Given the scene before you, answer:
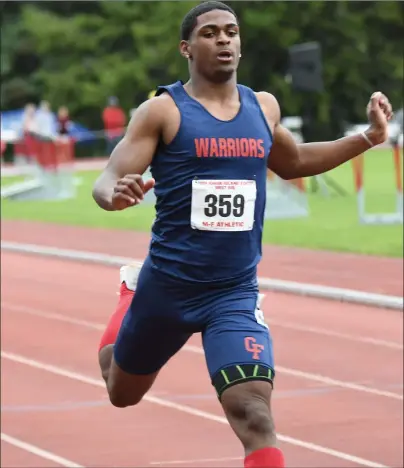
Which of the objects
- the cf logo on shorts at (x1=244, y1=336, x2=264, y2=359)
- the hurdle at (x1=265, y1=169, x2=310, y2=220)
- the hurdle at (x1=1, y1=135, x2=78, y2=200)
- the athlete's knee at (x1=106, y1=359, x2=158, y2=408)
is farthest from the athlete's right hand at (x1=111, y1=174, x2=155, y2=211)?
the hurdle at (x1=1, y1=135, x2=78, y2=200)

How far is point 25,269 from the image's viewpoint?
60.3 ft

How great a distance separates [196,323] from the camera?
5559 mm

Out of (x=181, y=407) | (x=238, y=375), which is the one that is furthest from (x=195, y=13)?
(x=181, y=407)

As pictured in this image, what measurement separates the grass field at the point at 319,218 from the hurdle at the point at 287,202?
0.29 meters

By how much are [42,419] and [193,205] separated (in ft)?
12.3

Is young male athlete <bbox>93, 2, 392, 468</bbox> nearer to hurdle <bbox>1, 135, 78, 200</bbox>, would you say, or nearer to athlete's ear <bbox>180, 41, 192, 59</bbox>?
athlete's ear <bbox>180, 41, 192, 59</bbox>

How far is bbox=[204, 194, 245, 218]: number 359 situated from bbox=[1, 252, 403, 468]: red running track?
2455mm

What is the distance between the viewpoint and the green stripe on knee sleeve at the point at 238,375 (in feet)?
17.2

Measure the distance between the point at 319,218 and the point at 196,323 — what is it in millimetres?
18324

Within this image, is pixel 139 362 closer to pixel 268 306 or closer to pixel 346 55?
pixel 268 306

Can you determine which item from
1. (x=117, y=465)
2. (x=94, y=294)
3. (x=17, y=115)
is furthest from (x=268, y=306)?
(x=17, y=115)

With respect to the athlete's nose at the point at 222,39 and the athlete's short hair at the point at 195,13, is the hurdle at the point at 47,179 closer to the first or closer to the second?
the athlete's short hair at the point at 195,13

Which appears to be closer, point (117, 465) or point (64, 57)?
point (117, 465)

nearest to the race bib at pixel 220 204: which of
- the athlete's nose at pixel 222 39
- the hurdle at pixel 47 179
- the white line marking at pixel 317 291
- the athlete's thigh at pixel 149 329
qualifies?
the athlete's thigh at pixel 149 329
